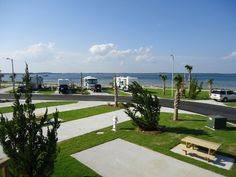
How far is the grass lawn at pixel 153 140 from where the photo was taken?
32.4 feet

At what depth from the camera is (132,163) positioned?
1056cm

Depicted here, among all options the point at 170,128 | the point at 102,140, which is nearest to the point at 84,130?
the point at 102,140

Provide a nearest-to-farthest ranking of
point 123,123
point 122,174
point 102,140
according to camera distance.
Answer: point 122,174 → point 102,140 → point 123,123

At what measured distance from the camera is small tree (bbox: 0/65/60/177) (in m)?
6.71

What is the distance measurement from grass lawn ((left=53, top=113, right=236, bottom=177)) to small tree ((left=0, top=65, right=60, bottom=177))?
2316 millimetres

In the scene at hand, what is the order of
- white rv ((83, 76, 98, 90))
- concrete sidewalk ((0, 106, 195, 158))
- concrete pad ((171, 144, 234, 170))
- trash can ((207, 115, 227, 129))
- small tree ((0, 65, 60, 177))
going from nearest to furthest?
small tree ((0, 65, 60, 177))
concrete pad ((171, 144, 234, 170))
concrete sidewalk ((0, 106, 195, 158))
trash can ((207, 115, 227, 129))
white rv ((83, 76, 98, 90))

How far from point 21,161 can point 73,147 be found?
5682 mm

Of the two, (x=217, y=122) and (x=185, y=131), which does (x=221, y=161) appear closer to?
(x=185, y=131)

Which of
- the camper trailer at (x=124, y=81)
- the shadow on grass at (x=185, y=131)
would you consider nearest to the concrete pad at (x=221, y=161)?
the shadow on grass at (x=185, y=131)

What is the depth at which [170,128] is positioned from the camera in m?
16.4

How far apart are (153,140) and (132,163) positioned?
344cm

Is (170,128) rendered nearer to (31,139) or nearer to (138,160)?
(138,160)

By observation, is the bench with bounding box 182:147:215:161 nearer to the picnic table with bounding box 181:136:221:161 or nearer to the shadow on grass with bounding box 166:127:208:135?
the picnic table with bounding box 181:136:221:161

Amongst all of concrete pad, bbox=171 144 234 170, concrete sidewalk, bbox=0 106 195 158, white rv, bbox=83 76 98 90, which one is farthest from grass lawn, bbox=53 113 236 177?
white rv, bbox=83 76 98 90
